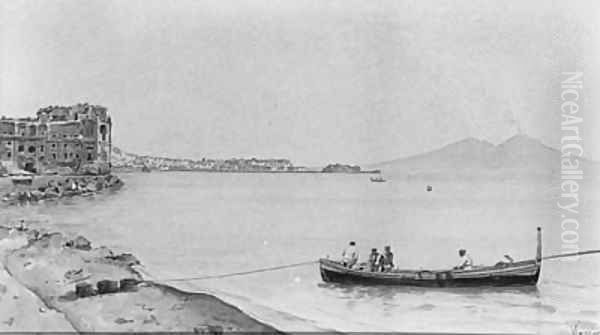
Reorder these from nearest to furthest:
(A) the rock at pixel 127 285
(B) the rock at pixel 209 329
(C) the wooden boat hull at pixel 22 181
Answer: (B) the rock at pixel 209 329, (A) the rock at pixel 127 285, (C) the wooden boat hull at pixel 22 181

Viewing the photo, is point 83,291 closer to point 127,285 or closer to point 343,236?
point 127,285

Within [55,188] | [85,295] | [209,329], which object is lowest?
[209,329]

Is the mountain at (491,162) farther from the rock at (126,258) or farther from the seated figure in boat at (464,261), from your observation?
the rock at (126,258)

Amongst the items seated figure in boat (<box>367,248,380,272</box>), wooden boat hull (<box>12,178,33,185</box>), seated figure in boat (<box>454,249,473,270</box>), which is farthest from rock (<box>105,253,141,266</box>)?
seated figure in boat (<box>454,249,473,270</box>)

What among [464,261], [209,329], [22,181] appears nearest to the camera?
[209,329]

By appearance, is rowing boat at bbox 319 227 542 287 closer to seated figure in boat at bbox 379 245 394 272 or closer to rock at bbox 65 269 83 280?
seated figure in boat at bbox 379 245 394 272

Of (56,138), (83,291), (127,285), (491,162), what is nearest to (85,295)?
(83,291)

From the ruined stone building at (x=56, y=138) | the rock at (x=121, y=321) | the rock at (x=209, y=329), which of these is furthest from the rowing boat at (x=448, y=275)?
the ruined stone building at (x=56, y=138)
